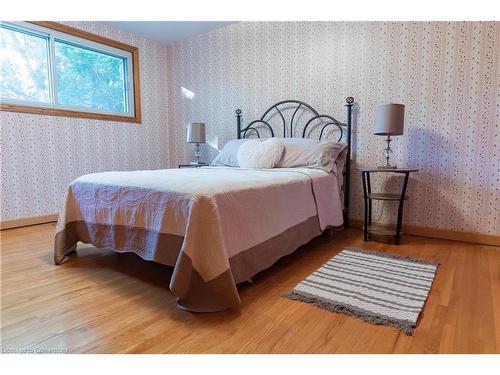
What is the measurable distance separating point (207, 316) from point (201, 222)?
0.43 m

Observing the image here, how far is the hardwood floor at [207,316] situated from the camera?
1180 mm

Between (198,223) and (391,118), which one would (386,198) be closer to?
(391,118)

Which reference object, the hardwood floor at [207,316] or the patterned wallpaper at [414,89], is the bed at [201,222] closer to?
the hardwood floor at [207,316]

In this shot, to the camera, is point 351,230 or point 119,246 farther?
point 351,230

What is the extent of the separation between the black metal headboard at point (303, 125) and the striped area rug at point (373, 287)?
1.05 metres

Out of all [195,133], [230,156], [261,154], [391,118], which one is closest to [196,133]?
[195,133]

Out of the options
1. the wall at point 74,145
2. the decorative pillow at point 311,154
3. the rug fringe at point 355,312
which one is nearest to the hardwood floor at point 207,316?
the rug fringe at point 355,312

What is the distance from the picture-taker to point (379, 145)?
2.90 metres

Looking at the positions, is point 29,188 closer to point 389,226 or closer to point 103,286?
point 103,286

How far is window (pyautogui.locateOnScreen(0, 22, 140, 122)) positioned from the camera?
310 centimetres

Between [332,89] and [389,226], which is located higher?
[332,89]

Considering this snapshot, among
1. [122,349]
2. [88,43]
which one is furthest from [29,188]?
[122,349]

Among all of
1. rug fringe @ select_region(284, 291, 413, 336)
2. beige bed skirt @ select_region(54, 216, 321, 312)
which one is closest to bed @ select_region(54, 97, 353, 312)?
beige bed skirt @ select_region(54, 216, 321, 312)

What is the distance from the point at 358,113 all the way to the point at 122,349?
2.73 m
